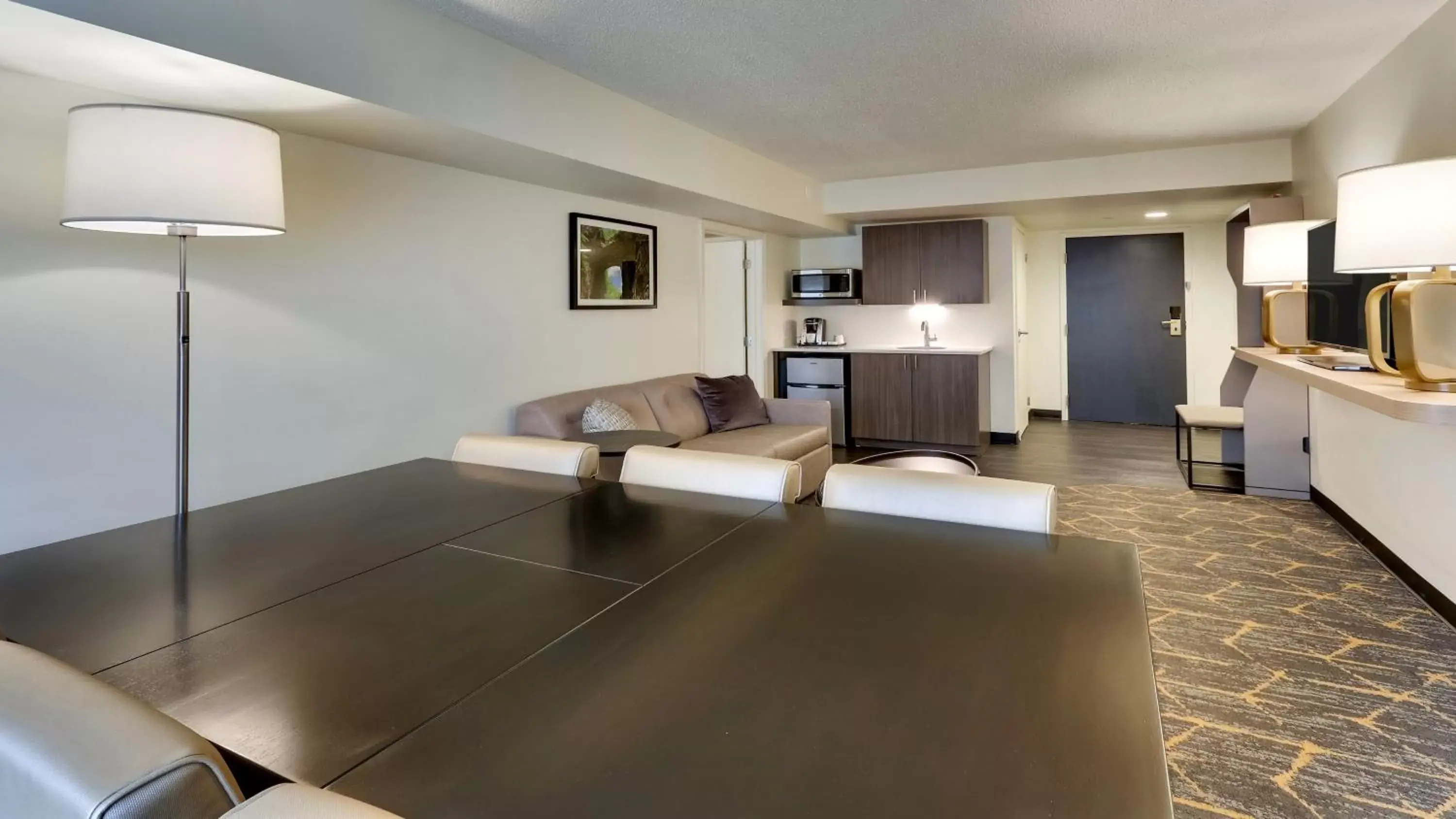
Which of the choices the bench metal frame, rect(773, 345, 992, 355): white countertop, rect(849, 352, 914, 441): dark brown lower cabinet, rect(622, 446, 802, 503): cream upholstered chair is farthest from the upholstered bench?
rect(622, 446, 802, 503): cream upholstered chair

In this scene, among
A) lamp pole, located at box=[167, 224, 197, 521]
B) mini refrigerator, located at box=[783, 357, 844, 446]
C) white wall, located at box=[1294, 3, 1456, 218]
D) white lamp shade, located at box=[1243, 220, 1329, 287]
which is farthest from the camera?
mini refrigerator, located at box=[783, 357, 844, 446]

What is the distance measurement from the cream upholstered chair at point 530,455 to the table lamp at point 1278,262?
11.9 feet

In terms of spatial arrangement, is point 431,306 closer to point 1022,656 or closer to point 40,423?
point 40,423

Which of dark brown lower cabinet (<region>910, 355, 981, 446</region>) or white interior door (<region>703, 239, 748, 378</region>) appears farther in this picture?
white interior door (<region>703, 239, 748, 378</region>)

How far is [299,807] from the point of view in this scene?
0.49 m

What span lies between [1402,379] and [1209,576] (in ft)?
3.83

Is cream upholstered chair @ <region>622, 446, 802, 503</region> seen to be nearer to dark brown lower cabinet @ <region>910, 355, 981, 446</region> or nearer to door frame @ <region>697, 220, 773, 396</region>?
door frame @ <region>697, 220, 773, 396</region>

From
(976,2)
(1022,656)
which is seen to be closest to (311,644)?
(1022,656)

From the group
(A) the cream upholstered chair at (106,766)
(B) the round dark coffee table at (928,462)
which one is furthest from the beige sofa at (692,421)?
(A) the cream upholstered chair at (106,766)

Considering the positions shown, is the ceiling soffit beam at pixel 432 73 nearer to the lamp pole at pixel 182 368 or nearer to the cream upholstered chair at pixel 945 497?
the lamp pole at pixel 182 368

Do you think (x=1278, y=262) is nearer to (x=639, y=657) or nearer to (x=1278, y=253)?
(x=1278, y=253)

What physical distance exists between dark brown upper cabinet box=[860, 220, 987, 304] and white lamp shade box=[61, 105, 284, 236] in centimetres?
565

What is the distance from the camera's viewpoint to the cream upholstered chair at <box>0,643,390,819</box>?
0.49 metres

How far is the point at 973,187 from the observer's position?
566 cm
